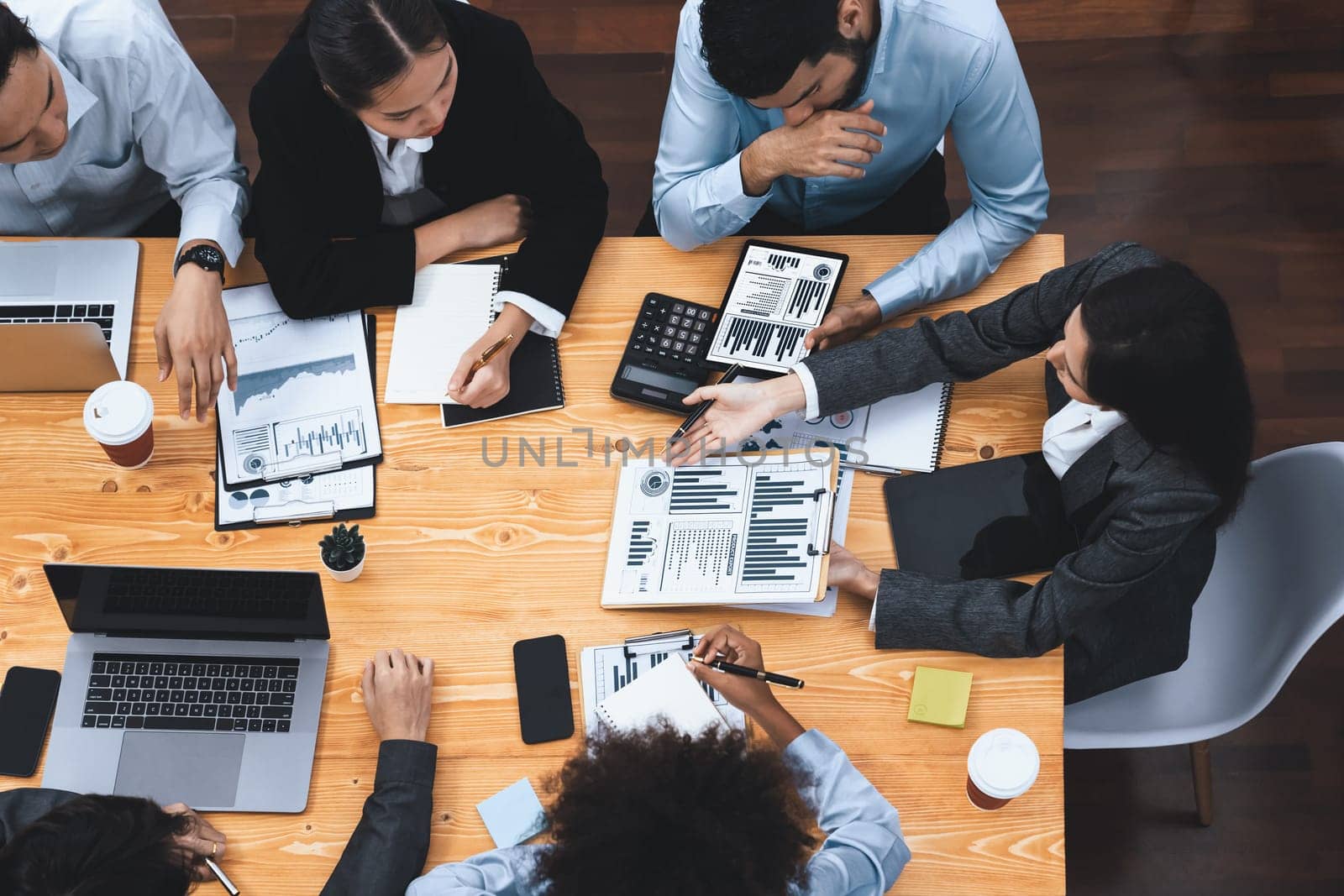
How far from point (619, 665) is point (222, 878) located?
1.89 feet

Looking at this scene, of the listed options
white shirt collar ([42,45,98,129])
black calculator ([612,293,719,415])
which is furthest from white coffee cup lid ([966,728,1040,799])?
white shirt collar ([42,45,98,129])

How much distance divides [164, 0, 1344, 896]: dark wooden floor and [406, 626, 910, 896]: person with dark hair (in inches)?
42.4

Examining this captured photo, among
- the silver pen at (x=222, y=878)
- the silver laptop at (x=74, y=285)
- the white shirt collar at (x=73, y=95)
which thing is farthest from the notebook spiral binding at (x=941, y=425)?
the white shirt collar at (x=73, y=95)

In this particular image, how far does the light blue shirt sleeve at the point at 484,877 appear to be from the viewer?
1386 millimetres

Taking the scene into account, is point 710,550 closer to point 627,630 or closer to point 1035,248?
point 627,630

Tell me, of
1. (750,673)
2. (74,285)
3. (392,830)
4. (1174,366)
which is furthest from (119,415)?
(1174,366)

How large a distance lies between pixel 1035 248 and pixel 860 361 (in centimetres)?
39

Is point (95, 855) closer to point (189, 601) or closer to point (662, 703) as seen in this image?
point (189, 601)

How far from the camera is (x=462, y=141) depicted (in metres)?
1.84

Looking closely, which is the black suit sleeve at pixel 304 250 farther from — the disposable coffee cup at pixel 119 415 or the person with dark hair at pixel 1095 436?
the person with dark hair at pixel 1095 436

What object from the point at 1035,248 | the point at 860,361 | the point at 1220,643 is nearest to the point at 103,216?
the point at 860,361

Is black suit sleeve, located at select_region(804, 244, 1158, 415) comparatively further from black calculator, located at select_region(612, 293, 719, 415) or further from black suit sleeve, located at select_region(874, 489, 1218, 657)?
black suit sleeve, located at select_region(874, 489, 1218, 657)

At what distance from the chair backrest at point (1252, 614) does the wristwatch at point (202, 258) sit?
4.90 ft

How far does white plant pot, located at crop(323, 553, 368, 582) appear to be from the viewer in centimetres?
157
